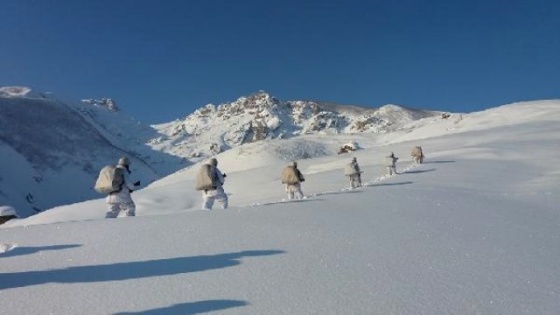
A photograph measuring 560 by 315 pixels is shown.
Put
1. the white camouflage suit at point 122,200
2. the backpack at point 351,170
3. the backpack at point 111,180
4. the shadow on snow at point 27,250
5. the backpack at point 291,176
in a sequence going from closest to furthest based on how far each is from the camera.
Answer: the shadow on snow at point 27,250 < the backpack at point 111,180 < the white camouflage suit at point 122,200 < the backpack at point 291,176 < the backpack at point 351,170

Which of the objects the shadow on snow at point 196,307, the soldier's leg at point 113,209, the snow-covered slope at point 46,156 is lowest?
the shadow on snow at point 196,307

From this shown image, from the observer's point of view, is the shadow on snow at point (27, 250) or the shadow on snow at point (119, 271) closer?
the shadow on snow at point (119, 271)

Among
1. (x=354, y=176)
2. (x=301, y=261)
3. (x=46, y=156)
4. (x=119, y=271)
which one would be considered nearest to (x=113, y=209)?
(x=119, y=271)

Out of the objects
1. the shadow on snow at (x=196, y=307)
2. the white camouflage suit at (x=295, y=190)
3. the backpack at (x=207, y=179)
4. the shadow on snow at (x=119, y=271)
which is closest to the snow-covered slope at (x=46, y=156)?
the white camouflage suit at (x=295, y=190)

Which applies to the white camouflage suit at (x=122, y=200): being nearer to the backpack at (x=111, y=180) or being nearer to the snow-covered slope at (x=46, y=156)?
the backpack at (x=111, y=180)

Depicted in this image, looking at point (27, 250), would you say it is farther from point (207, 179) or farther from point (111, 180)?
point (207, 179)

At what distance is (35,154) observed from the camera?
452 ft

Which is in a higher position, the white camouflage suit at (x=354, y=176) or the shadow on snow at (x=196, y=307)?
the white camouflage suit at (x=354, y=176)

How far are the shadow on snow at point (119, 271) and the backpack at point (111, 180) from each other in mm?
6052

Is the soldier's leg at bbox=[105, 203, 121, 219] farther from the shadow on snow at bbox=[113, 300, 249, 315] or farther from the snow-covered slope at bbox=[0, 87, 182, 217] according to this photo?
the snow-covered slope at bbox=[0, 87, 182, 217]

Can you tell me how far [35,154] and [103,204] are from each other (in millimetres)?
118867

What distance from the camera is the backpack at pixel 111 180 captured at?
13055 millimetres

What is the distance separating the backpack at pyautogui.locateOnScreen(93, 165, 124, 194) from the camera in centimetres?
1305

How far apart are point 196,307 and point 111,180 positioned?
8.05m
